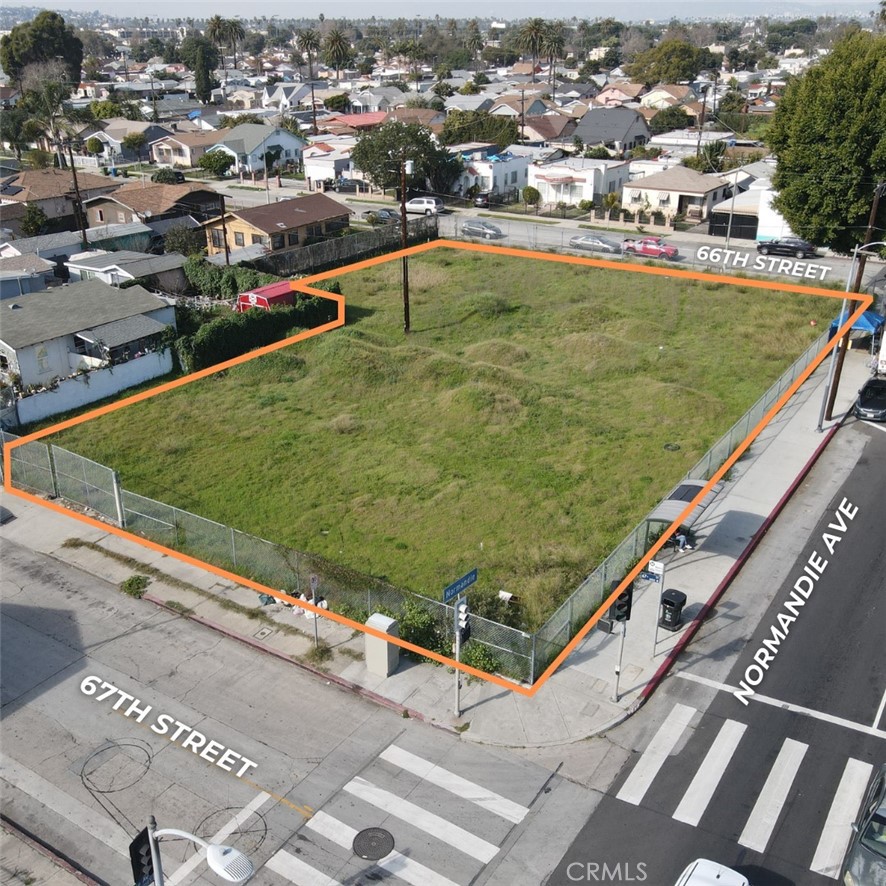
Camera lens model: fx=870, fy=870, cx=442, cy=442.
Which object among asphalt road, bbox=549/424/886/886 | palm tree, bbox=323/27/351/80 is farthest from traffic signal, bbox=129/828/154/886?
palm tree, bbox=323/27/351/80

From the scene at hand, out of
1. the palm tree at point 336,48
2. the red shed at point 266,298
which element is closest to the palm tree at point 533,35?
the palm tree at point 336,48

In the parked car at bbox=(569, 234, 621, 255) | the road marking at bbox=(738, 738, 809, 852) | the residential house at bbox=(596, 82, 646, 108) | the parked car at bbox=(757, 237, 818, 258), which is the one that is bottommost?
the road marking at bbox=(738, 738, 809, 852)

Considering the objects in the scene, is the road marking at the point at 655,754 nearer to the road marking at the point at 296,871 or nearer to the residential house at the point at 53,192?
the road marking at the point at 296,871

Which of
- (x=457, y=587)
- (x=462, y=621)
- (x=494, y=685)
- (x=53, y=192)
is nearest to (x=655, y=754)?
(x=494, y=685)

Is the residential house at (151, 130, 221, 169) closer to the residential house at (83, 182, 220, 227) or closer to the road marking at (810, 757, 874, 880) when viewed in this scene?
the residential house at (83, 182, 220, 227)

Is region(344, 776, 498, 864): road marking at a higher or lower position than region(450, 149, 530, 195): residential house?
lower

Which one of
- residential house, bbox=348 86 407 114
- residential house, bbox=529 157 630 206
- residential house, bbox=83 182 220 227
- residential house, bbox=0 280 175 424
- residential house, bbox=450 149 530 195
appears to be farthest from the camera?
residential house, bbox=348 86 407 114
